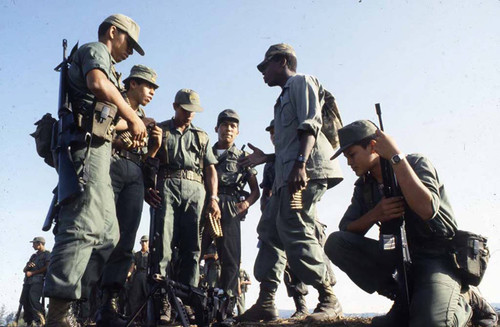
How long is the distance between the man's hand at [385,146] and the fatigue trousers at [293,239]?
49.2 inches

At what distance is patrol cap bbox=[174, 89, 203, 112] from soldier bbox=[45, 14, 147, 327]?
208 centimetres

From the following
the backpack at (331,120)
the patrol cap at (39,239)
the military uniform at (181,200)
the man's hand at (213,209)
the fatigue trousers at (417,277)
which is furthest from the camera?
the patrol cap at (39,239)

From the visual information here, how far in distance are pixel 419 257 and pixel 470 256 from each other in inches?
15.6

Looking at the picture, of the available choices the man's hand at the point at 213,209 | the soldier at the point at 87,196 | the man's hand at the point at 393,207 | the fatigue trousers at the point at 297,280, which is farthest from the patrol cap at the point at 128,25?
the fatigue trousers at the point at 297,280

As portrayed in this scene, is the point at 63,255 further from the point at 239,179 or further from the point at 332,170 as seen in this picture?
the point at 239,179

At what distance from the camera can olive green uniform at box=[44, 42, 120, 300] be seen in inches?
142

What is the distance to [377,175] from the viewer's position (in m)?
4.23

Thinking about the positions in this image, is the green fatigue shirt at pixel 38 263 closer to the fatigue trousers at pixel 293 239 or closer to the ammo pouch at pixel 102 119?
the fatigue trousers at pixel 293 239

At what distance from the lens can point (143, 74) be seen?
5672 millimetres

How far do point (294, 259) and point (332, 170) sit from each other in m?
1.04

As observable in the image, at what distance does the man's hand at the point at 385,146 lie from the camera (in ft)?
12.0

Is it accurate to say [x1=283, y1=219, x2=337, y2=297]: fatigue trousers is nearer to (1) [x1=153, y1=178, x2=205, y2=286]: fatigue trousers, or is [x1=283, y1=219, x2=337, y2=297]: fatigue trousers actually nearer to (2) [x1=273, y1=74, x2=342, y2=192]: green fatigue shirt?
(1) [x1=153, y1=178, x2=205, y2=286]: fatigue trousers

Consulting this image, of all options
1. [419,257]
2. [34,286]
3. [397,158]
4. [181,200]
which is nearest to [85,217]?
[181,200]

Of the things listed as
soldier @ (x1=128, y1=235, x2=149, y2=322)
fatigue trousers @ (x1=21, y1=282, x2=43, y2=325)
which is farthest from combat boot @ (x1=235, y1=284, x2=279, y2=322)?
fatigue trousers @ (x1=21, y1=282, x2=43, y2=325)
